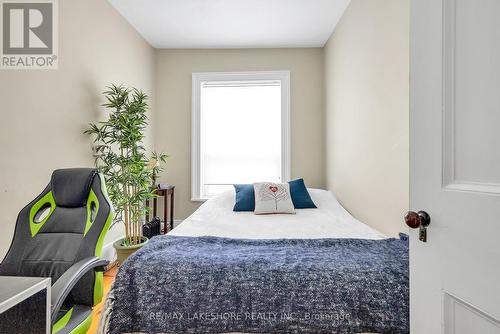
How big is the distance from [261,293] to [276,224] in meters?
1.07

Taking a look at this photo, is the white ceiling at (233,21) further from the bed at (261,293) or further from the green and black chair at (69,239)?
the bed at (261,293)

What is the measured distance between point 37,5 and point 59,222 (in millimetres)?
1777

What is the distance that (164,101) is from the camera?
390 cm

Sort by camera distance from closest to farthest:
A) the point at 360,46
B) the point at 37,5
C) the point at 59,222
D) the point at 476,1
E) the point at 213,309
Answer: the point at 476,1
the point at 213,309
the point at 59,222
the point at 37,5
the point at 360,46

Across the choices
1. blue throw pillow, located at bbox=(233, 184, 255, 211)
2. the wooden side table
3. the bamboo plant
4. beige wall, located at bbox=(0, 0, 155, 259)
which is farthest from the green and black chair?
the wooden side table

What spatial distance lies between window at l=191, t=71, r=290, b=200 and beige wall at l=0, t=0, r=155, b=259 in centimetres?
113

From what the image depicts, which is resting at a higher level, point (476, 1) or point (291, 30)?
point (291, 30)

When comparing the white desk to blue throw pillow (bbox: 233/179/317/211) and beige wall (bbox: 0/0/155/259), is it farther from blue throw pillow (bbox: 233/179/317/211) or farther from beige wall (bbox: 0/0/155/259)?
blue throw pillow (bbox: 233/179/317/211)

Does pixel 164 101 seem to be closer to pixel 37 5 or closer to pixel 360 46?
pixel 37 5

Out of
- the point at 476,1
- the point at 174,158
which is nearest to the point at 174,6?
the point at 174,158

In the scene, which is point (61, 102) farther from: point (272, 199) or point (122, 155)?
point (272, 199)

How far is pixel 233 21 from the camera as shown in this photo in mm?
3105

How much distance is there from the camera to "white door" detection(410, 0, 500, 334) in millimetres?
568

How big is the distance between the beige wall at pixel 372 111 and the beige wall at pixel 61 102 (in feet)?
8.14
